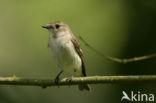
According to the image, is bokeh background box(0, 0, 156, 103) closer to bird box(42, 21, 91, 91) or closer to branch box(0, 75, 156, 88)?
bird box(42, 21, 91, 91)

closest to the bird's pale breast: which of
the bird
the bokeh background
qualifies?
the bird

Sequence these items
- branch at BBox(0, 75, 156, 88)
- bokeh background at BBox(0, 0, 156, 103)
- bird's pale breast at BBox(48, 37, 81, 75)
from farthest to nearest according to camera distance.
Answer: bokeh background at BBox(0, 0, 156, 103), bird's pale breast at BBox(48, 37, 81, 75), branch at BBox(0, 75, 156, 88)

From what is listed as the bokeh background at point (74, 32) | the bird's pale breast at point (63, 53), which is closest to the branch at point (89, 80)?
the bird's pale breast at point (63, 53)

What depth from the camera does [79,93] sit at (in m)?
8.02

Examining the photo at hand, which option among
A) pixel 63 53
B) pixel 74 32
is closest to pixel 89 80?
pixel 63 53

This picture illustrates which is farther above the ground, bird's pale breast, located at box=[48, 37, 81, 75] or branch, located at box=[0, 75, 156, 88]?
bird's pale breast, located at box=[48, 37, 81, 75]

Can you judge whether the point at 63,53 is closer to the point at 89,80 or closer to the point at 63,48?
the point at 63,48

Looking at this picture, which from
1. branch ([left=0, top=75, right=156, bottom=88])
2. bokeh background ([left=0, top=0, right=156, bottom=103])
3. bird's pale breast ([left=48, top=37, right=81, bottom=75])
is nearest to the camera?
branch ([left=0, top=75, right=156, bottom=88])

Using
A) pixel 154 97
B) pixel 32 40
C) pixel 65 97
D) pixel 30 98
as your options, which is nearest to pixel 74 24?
pixel 32 40

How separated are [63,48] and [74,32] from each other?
1935 millimetres

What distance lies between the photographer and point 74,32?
24.9 ft

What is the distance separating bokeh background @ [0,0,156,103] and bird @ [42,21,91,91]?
811mm

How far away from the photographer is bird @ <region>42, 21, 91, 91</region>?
224 inches

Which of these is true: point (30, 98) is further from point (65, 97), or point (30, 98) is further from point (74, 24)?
point (74, 24)
